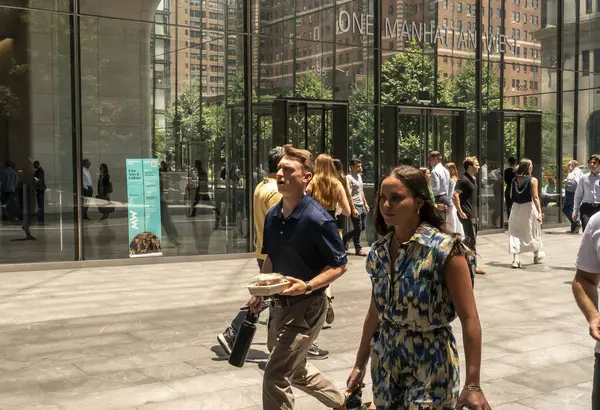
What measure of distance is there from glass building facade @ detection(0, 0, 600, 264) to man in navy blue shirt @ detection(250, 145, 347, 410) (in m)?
9.98

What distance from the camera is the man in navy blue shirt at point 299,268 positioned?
178 inches

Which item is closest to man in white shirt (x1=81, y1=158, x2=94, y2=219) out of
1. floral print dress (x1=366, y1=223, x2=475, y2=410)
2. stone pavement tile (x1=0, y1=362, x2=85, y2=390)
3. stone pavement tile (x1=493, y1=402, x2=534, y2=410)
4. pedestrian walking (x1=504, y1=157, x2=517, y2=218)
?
stone pavement tile (x1=0, y1=362, x2=85, y2=390)

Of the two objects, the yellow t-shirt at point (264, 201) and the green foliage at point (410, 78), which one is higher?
the green foliage at point (410, 78)

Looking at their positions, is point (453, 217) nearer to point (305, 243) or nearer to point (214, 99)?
point (214, 99)

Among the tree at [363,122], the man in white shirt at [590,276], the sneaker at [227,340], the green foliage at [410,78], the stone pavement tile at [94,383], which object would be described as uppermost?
the green foliage at [410,78]

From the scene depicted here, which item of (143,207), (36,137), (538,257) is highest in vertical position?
(36,137)

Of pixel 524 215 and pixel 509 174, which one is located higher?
pixel 509 174

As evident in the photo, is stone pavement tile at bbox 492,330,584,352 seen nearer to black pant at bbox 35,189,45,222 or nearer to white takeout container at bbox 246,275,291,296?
white takeout container at bbox 246,275,291,296

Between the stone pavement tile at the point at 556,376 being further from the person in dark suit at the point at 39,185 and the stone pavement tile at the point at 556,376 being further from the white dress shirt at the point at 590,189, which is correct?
the person in dark suit at the point at 39,185

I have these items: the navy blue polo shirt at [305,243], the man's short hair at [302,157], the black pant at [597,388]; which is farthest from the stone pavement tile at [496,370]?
the black pant at [597,388]

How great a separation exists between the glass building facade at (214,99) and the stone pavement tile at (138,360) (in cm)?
712

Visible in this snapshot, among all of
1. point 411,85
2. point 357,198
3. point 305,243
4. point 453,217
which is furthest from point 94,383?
point 411,85

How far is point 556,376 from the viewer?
21.7ft

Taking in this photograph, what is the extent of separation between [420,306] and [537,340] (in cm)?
533
